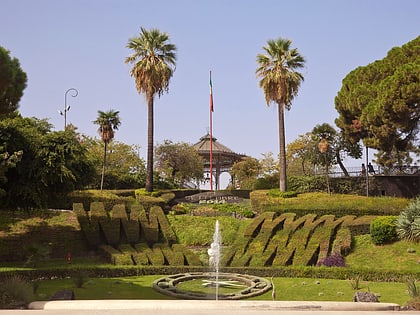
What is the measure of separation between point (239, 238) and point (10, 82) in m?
12.7

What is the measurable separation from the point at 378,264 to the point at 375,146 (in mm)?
17457

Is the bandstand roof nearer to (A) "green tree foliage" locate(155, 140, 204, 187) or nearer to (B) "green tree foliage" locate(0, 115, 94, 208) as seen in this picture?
(A) "green tree foliage" locate(155, 140, 204, 187)

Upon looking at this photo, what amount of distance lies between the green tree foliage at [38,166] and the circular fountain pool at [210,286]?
8092 mm

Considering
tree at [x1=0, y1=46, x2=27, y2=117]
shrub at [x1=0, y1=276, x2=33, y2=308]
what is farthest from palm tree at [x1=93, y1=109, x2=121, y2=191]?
shrub at [x1=0, y1=276, x2=33, y2=308]

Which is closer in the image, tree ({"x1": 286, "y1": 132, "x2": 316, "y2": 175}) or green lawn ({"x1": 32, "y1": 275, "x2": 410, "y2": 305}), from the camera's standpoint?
green lawn ({"x1": 32, "y1": 275, "x2": 410, "y2": 305})

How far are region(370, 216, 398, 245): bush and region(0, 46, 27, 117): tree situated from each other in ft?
56.7

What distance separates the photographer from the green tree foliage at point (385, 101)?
3187 centimetres

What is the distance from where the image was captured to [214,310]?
1155 cm

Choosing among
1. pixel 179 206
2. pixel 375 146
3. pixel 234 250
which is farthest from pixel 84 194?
pixel 375 146

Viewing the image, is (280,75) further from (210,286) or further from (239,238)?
(210,286)

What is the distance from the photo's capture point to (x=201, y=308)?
1180 cm

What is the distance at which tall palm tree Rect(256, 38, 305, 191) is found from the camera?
35469 mm

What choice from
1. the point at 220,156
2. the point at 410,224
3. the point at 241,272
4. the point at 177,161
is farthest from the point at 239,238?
the point at 220,156

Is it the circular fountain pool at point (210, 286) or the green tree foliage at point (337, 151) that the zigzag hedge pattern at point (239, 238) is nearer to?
the circular fountain pool at point (210, 286)
